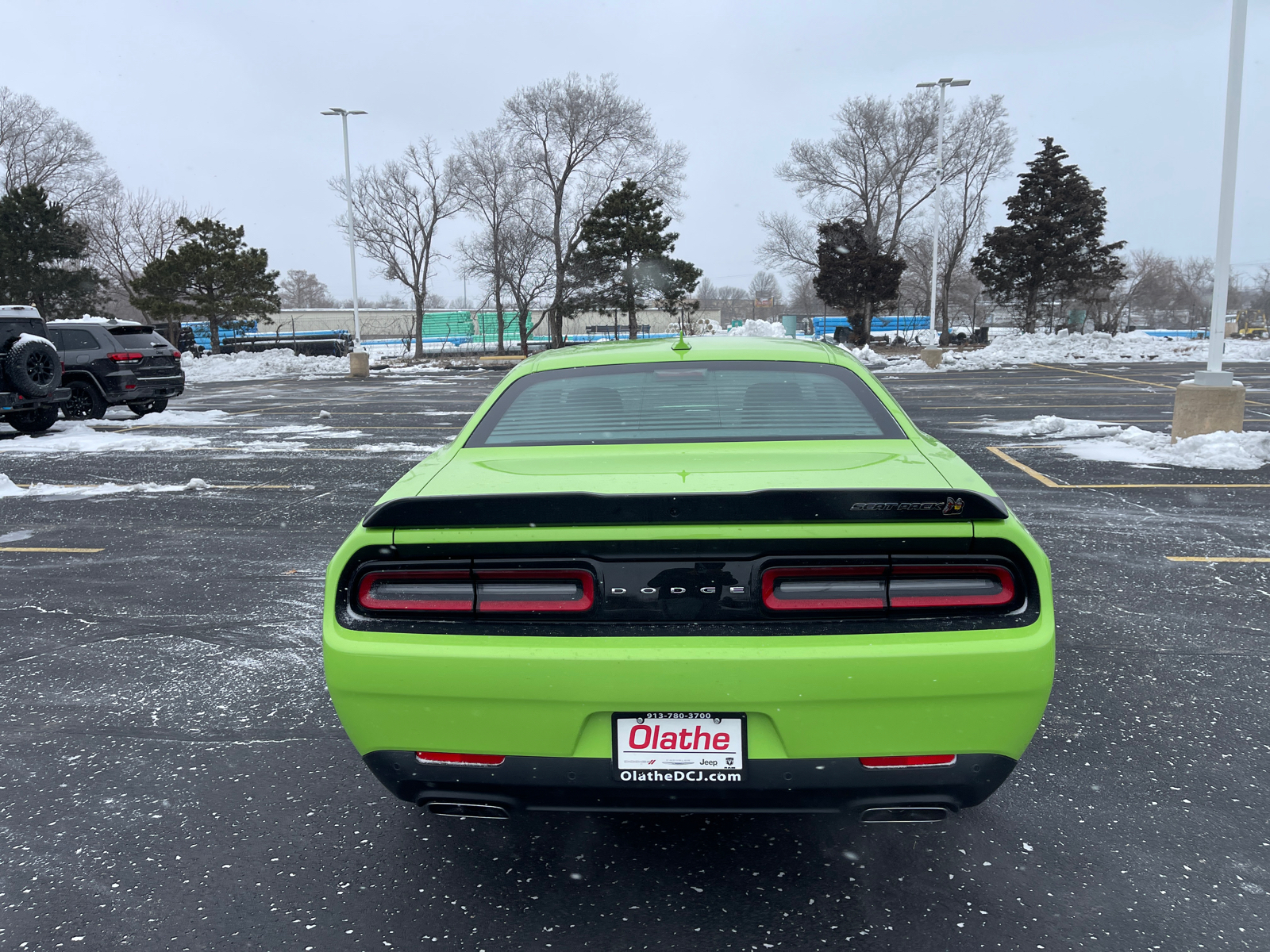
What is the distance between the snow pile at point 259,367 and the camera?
3216cm

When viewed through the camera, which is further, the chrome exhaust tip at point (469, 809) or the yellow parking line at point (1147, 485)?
the yellow parking line at point (1147, 485)

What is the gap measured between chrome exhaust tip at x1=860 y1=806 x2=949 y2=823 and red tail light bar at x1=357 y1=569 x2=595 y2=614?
0.91 meters

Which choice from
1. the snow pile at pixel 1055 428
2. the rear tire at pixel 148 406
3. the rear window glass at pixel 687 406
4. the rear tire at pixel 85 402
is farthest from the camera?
the rear tire at pixel 148 406

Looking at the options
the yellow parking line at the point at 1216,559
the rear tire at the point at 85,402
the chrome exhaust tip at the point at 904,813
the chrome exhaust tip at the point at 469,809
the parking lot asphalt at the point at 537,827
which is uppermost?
the rear tire at the point at 85,402

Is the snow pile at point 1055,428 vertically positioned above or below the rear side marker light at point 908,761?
below

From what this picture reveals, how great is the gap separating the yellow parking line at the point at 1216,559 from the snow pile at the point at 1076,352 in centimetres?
2570

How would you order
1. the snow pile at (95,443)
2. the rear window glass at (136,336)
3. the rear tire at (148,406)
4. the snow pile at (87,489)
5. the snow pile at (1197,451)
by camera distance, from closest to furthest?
1. the snow pile at (87,489)
2. the snow pile at (1197,451)
3. the snow pile at (95,443)
4. the rear window glass at (136,336)
5. the rear tire at (148,406)

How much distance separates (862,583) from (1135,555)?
4.85 meters

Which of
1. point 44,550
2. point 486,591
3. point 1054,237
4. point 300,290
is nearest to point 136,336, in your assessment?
point 44,550

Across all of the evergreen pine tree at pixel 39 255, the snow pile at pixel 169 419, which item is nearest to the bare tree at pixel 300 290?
the evergreen pine tree at pixel 39 255

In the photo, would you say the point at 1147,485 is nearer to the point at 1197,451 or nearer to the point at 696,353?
the point at 1197,451

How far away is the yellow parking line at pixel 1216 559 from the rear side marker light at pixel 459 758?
547 cm

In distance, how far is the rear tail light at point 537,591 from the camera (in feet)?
7.45

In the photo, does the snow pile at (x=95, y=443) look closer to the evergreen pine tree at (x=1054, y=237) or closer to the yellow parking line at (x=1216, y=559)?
the yellow parking line at (x=1216, y=559)
